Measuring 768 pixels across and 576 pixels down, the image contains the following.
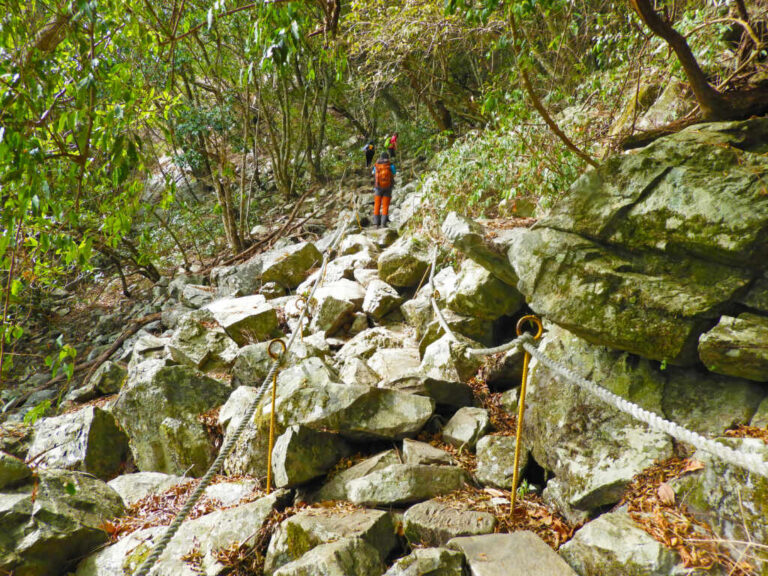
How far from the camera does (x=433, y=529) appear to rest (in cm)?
254

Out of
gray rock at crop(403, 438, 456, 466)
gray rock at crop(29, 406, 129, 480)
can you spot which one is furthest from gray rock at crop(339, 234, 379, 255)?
gray rock at crop(403, 438, 456, 466)

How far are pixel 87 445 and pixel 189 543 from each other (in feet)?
8.77

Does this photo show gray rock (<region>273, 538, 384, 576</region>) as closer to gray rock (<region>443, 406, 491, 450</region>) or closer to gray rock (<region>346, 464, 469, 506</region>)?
gray rock (<region>346, 464, 469, 506</region>)

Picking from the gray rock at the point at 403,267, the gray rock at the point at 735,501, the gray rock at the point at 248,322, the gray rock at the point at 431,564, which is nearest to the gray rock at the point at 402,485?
the gray rock at the point at 431,564

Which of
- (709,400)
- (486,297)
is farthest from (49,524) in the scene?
(709,400)

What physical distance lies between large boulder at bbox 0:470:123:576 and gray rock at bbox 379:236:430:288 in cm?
489

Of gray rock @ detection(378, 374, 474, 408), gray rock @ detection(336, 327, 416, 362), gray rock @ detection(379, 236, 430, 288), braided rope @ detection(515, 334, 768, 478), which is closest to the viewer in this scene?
braided rope @ detection(515, 334, 768, 478)

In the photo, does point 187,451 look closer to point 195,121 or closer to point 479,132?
point 479,132

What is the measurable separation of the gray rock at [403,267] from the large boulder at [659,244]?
3.48 meters

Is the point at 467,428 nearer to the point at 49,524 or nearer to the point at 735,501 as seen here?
the point at 735,501

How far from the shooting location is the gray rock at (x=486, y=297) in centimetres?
499

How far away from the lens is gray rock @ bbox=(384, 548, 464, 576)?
2119mm

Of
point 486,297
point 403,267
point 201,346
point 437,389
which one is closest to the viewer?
point 437,389

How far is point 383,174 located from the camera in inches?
404
